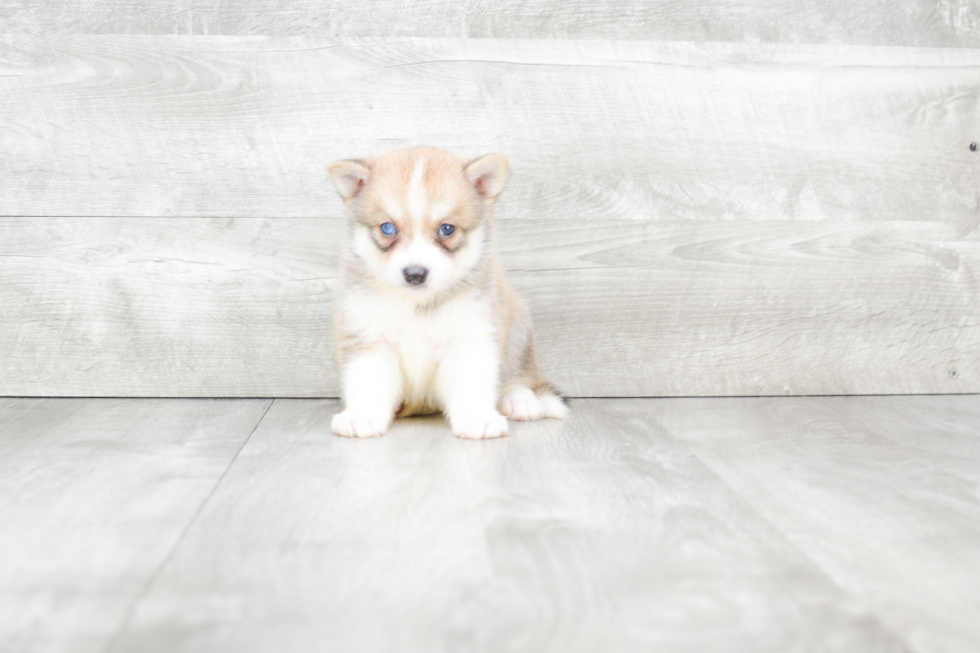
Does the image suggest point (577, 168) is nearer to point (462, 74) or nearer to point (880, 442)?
point (462, 74)

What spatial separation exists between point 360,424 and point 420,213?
20.7 inches

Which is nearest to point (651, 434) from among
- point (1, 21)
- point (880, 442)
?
point (880, 442)

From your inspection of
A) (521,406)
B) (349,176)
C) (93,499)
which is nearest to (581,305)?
(521,406)

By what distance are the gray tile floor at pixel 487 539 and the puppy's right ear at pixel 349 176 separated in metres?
0.61

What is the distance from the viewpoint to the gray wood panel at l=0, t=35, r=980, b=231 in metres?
2.49

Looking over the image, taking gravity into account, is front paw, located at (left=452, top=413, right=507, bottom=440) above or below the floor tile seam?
below

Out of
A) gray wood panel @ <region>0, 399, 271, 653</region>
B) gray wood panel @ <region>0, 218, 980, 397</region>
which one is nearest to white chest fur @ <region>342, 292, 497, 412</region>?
gray wood panel @ <region>0, 399, 271, 653</region>

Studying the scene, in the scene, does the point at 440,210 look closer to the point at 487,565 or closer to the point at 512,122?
the point at 512,122

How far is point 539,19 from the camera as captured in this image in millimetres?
2576

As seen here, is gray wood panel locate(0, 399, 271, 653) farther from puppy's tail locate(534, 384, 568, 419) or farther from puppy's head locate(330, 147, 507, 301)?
puppy's tail locate(534, 384, 568, 419)

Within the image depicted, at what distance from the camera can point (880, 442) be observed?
2.07 metres

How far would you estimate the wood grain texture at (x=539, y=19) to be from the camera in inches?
98.2

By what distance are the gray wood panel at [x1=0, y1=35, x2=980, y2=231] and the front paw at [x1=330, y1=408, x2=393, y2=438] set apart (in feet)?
2.58

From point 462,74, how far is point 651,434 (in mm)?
1229
